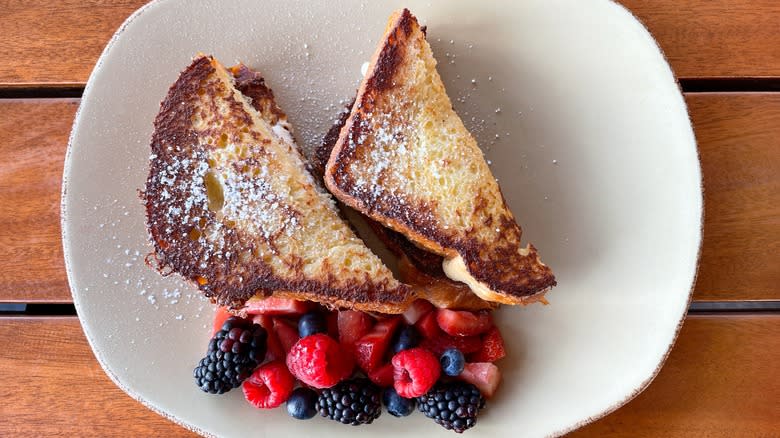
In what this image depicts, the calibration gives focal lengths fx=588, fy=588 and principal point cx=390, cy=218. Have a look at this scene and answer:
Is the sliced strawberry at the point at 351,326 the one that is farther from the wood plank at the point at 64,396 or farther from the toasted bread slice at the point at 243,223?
the wood plank at the point at 64,396

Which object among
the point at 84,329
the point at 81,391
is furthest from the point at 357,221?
the point at 81,391

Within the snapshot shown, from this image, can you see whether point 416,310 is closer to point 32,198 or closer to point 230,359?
point 230,359

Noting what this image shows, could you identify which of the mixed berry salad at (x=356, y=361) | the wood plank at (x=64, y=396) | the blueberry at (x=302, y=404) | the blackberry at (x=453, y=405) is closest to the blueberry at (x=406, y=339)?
the mixed berry salad at (x=356, y=361)

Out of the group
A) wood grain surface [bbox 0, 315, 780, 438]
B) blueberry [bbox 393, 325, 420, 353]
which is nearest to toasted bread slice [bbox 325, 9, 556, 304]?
blueberry [bbox 393, 325, 420, 353]

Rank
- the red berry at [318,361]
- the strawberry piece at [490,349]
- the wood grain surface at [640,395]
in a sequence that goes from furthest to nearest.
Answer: the wood grain surface at [640,395], the strawberry piece at [490,349], the red berry at [318,361]

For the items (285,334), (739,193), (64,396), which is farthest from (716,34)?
(64,396)

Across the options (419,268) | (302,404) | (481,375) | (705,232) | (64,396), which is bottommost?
(64,396)

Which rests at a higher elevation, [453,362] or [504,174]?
[504,174]
